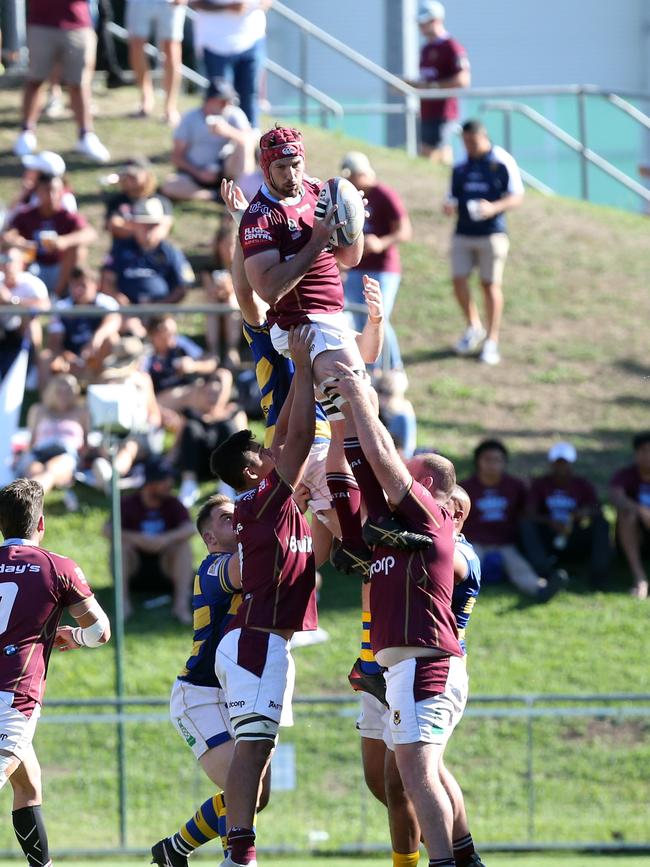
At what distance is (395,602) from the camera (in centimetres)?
753

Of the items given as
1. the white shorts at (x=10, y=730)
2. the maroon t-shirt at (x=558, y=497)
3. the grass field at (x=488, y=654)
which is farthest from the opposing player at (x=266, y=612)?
the maroon t-shirt at (x=558, y=497)

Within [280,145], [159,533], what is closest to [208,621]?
[280,145]

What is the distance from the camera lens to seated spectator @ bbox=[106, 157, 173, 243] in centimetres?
1692

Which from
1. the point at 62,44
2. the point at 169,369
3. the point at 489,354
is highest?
the point at 62,44

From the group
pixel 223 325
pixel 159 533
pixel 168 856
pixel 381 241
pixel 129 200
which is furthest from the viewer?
pixel 129 200

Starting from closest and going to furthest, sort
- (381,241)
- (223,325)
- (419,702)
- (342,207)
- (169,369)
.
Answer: (419,702), (342,207), (169,369), (381,241), (223,325)

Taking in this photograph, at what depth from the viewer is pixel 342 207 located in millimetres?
7965

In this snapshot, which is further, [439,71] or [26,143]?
[439,71]

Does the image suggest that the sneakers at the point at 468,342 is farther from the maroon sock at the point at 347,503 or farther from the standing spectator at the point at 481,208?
the maroon sock at the point at 347,503

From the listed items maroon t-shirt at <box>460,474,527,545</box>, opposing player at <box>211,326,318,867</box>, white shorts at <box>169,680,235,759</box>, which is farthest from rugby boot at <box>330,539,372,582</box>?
maroon t-shirt at <box>460,474,527,545</box>

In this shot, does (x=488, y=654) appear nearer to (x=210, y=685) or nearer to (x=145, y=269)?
(x=145, y=269)

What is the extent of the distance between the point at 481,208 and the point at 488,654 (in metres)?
5.38

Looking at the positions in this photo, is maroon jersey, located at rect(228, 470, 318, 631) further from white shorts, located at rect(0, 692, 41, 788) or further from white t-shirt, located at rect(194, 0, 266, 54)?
white t-shirt, located at rect(194, 0, 266, 54)

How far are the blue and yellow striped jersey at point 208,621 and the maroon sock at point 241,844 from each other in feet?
3.32
